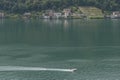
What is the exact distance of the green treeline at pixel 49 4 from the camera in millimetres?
156500

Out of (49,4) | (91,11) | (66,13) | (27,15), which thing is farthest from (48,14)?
(91,11)

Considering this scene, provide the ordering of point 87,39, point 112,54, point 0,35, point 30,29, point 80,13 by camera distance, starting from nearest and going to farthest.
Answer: point 112,54
point 87,39
point 0,35
point 30,29
point 80,13

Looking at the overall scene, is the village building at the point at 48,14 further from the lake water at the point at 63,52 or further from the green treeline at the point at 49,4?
the lake water at the point at 63,52

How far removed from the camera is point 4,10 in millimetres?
163625

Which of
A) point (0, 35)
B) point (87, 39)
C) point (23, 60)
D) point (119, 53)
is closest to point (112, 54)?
point (119, 53)

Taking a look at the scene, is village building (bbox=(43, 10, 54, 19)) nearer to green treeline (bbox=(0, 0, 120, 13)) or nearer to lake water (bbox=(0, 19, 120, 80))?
green treeline (bbox=(0, 0, 120, 13))

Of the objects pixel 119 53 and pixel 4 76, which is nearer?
pixel 4 76

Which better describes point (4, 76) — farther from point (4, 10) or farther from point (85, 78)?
point (4, 10)

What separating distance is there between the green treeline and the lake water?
→ 39502 millimetres

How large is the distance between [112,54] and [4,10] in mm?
93584

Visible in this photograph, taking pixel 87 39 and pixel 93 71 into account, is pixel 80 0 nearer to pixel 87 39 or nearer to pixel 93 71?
pixel 87 39

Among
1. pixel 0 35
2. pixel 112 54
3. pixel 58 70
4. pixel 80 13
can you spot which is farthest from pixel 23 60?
pixel 80 13

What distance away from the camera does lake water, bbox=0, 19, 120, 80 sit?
59.7 meters

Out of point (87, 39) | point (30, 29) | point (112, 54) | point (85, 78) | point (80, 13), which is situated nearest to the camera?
point (85, 78)
